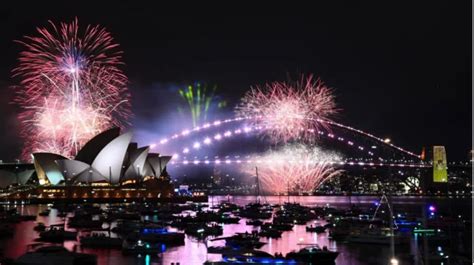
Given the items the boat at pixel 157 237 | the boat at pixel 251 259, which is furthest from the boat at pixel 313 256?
the boat at pixel 157 237

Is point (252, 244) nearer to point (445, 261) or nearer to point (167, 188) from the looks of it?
point (445, 261)

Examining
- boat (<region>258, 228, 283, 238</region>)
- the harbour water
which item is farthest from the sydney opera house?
boat (<region>258, 228, 283, 238</region>)

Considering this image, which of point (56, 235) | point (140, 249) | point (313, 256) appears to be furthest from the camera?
point (56, 235)

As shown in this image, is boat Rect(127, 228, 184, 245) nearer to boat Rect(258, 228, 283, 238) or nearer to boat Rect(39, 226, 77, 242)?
boat Rect(39, 226, 77, 242)

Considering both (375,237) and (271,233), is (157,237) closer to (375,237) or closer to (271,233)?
(271,233)

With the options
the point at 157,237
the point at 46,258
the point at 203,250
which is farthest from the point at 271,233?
the point at 46,258
